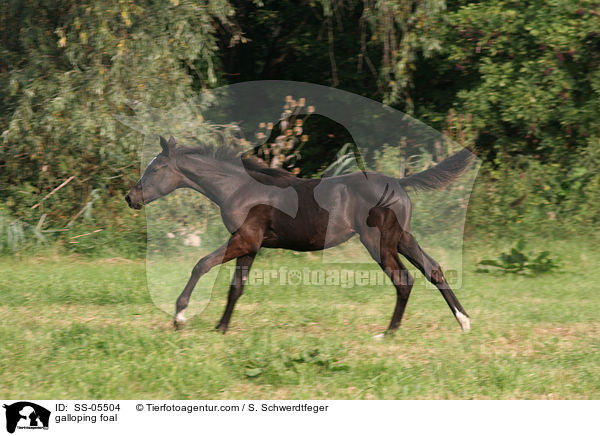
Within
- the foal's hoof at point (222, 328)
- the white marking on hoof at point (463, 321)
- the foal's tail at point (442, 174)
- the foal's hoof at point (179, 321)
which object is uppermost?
the foal's tail at point (442, 174)

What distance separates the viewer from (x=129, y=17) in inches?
401

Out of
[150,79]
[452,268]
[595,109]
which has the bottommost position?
[452,268]

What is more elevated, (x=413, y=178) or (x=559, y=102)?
(x=413, y=178)

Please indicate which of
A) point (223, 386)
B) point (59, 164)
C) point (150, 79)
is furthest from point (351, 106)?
point (223, 386)

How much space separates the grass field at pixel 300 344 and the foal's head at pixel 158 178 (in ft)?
4.00

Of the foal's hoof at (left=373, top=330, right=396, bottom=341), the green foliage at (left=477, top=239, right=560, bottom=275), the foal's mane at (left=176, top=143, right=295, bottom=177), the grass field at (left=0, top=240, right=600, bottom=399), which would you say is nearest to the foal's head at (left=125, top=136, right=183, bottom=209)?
the foal's mane at (left=176, top=143, right=295, bottom=177)

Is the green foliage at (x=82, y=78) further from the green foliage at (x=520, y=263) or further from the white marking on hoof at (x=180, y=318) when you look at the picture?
the green foliage at (x=520, y=263)

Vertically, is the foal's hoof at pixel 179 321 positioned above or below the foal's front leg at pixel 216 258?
below

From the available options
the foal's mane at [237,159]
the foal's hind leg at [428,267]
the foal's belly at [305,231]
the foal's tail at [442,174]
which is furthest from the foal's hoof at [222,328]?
the foal's tail at [442,174]

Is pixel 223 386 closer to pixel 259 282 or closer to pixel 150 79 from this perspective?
pixel 259 282

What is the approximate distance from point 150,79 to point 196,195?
186cm

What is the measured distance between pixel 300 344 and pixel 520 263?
469 cm

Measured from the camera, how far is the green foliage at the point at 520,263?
9.49 metres
